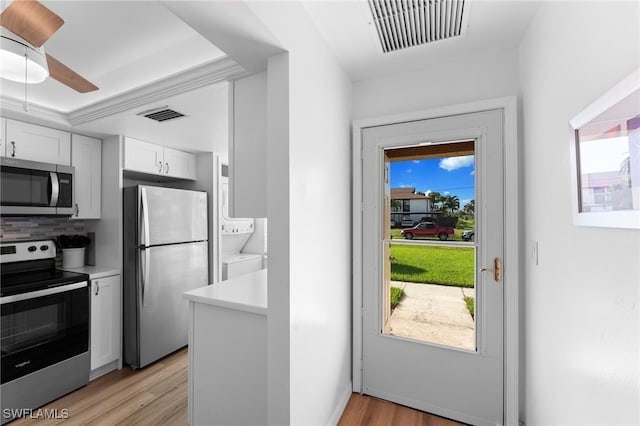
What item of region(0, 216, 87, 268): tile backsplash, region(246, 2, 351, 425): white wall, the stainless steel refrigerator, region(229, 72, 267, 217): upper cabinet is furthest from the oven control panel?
region(246, 2, 351, 425): white wall

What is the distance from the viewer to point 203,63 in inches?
67.7

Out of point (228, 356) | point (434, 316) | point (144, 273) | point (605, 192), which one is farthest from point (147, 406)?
point (605, 192)

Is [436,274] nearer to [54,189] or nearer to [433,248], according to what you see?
[433,248]

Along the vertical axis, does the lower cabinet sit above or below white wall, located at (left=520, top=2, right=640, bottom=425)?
below

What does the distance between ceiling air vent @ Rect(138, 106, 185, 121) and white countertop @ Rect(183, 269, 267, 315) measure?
134 centimetres

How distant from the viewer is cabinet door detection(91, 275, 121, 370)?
244 centimetres

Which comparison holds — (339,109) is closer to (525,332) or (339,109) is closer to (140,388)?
(525,332)

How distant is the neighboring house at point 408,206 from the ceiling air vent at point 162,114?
68.0 inches

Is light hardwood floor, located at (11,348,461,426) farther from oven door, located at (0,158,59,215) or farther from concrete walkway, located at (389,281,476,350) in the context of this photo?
oven door, located at (0,158,59,215)

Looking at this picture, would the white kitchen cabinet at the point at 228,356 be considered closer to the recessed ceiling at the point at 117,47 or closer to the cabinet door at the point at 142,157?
the recessed ceiling at the point at 117,47

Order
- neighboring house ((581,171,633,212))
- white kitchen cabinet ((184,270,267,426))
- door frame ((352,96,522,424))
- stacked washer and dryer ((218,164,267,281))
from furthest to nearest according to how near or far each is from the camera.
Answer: stacked washer and dryer ((218,164,267,281)) → door frame ((352,96,522,424)) → white kitchen cabinet ((184,270,267,426)) → neighboring house ((581,171,633,212))

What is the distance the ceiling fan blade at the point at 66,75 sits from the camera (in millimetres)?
1374

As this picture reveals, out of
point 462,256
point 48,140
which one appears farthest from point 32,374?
point 462,256

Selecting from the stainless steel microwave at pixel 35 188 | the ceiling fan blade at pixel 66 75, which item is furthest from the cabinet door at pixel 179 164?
the ceiling fan blade at pixel 66 75
